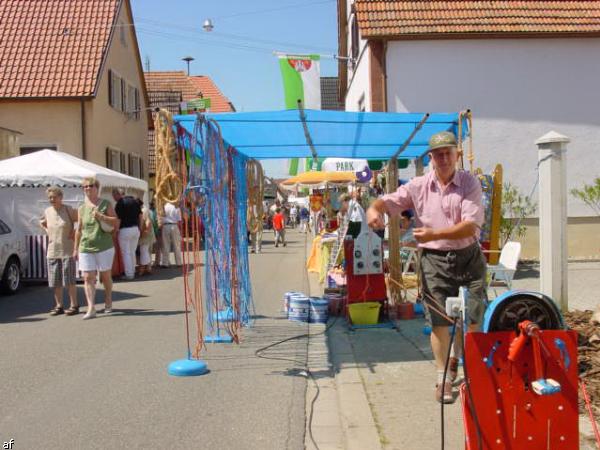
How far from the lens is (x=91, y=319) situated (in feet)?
30.4


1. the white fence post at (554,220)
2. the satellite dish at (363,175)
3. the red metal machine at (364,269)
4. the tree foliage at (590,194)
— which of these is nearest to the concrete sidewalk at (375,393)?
the red metal machine at (364,269)

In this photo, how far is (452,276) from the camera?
4820mm

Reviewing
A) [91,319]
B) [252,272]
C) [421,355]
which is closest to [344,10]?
[252,272]

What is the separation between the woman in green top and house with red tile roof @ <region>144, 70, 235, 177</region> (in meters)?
20.7

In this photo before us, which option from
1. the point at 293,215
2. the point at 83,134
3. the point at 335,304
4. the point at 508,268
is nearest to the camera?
the point at 508,268

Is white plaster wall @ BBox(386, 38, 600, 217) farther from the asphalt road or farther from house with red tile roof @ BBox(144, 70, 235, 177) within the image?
house with red tile roof @ BBox(144, 70, 235, 177)

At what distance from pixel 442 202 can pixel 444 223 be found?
5.8 inches

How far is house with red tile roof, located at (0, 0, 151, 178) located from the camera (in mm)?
21562

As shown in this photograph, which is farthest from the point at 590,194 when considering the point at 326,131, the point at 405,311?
the point at 326,131

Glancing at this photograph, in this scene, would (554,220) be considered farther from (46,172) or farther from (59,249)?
(46,172)

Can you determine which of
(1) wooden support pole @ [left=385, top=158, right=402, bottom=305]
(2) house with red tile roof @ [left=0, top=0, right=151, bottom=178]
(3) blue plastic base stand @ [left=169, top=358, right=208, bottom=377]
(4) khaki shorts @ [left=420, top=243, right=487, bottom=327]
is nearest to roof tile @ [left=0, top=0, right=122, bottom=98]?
(2) house with red tile roof @ [left=0, top=0, right=151, bottom=178]

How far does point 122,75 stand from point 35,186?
485 inches

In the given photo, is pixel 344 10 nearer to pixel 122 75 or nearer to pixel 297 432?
pixel 122 75

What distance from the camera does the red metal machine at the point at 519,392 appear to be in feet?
11.1
